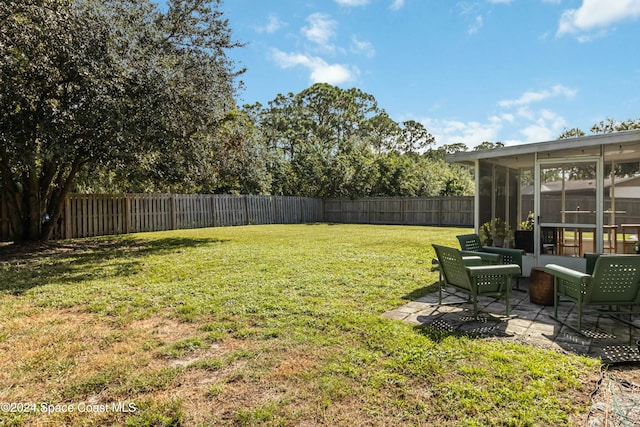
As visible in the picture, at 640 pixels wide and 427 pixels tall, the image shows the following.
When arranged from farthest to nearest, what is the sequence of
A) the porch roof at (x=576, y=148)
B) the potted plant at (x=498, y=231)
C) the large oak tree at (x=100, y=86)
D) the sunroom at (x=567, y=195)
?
the potted plant at (x=498, y=231) → the large oak tree at (x=100, y=86) → the sunroom at (x=567, y=195) → the porch roof at (x=576, y=148)

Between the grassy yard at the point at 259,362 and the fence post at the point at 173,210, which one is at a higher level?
the fence post at the point at 173,210

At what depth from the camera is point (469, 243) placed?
606cm

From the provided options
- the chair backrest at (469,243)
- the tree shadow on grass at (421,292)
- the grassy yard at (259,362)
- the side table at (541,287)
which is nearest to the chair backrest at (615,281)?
the side table at (541,287)

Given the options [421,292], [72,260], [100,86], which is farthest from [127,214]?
[421,292]

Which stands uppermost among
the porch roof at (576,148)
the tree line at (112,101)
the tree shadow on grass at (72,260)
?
the tree line at (112,101)

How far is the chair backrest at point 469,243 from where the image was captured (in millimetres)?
6004

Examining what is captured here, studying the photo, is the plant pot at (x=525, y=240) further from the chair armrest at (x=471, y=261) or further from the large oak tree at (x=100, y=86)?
the large oak tree at (x=100, y=86)

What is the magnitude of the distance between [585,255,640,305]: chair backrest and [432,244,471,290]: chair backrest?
1.14 m

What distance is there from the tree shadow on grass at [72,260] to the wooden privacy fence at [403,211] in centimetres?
1336

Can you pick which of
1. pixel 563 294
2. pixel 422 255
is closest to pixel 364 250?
pixel 422 255

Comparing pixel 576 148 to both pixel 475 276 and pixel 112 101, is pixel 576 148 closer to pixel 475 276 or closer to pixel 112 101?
pixel 475 276

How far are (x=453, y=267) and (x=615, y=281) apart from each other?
151 centimetres

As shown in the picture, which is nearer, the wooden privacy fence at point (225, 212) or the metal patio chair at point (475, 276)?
the metal patio chair at point (475, 276)

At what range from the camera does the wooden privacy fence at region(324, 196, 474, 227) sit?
2023cm
